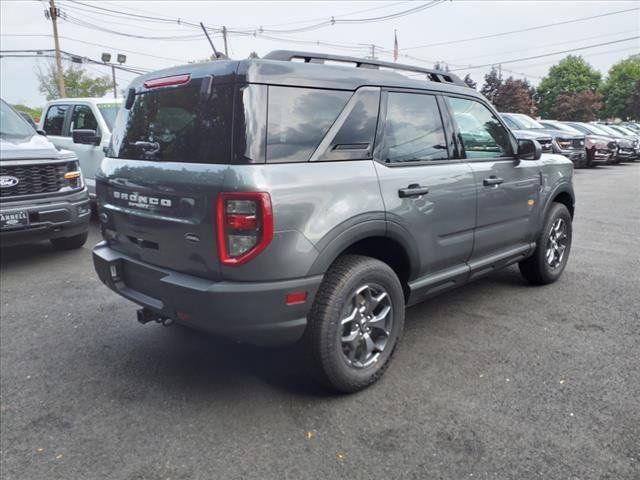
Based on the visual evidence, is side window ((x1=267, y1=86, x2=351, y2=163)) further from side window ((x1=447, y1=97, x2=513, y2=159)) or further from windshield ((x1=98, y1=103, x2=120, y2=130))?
windshield ((x1=98, y1=103, x2=120, y2=130))

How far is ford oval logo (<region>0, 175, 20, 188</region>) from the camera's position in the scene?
5.26 metres

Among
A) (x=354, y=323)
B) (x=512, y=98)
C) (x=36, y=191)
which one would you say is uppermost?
(x=512, y=98)

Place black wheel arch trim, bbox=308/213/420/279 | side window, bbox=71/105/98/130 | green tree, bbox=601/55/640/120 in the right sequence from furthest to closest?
green tree, bbox=601/55/640/120
side window, bbox=71/105/98/130
black wheel arch trim, bbox=308/213/420/279

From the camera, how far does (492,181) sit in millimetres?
3832

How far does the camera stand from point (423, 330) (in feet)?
12.7

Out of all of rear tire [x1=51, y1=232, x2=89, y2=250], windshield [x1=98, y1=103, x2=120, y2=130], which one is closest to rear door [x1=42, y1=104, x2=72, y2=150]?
windshield [x1=98, y1=103, x2=120, y2=130]

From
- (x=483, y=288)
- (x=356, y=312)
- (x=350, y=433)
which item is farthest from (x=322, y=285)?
(x=483, y=288)

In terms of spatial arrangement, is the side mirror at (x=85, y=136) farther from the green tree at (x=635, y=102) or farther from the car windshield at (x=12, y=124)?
the green tree at (x=635, y=102)

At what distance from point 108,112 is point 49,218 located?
300 cm

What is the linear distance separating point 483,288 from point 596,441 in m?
2.45

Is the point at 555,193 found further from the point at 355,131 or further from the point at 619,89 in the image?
the point at 619,89

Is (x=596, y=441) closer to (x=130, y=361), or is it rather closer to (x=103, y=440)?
(x=103, y=440)

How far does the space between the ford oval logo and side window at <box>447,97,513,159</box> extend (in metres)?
4.61

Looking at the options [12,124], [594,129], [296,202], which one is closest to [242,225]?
[296,202]
